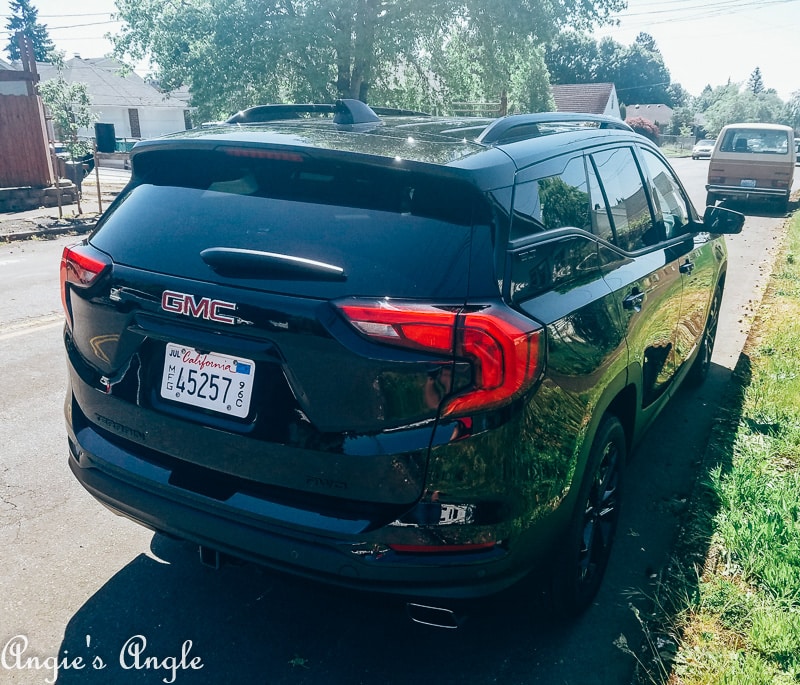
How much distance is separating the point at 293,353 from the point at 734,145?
19.3 m

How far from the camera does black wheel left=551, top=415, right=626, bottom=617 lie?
2.83 meters

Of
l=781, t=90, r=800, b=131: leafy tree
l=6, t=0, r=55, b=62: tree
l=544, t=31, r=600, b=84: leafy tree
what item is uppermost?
l=6, t=0, r=55, b=62: tree

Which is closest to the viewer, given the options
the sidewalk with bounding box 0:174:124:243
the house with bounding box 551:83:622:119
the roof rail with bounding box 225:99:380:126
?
the roof rail with bounding box 225:99:380:126

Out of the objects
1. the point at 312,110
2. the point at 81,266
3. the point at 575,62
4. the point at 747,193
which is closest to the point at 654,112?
the point at 575,62

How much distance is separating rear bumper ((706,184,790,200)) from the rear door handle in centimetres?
1687

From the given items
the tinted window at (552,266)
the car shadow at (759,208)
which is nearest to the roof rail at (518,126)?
the tinted window at (552,266)

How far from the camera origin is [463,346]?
7.24 ft

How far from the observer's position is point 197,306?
Answer: 2416mm

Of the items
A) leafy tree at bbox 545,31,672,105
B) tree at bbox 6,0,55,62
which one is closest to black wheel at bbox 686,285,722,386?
leafy tree at bbox 545,31,672,105

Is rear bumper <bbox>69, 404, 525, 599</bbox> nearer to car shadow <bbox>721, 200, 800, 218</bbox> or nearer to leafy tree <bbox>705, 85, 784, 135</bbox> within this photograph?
car shadow <bbox>721, 200, 800, 218</bbox>

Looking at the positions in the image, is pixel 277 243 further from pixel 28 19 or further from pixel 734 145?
pixel 28 19

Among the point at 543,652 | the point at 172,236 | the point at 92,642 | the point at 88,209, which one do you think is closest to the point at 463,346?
the point at 172,236

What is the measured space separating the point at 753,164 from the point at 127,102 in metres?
49.2

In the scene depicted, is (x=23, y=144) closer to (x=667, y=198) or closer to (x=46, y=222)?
(x=46, y=222)
